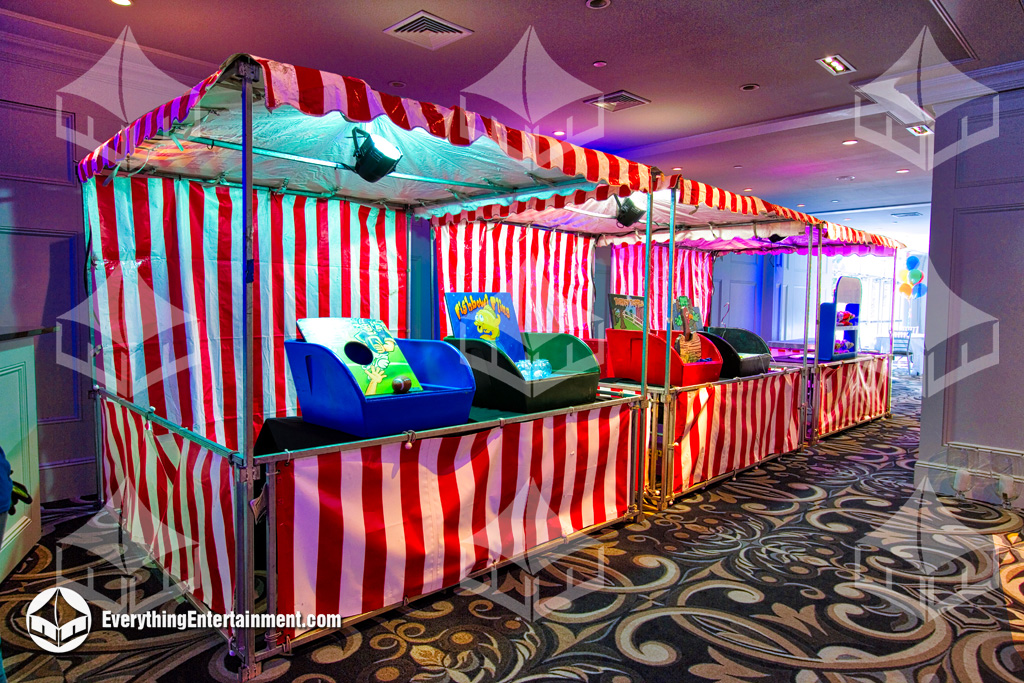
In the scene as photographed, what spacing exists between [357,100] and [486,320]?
2.16m

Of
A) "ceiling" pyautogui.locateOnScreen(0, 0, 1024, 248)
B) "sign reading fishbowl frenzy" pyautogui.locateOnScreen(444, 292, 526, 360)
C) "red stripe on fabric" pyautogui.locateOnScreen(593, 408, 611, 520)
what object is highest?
"ceiling" pyautogui.locateOnScreen(0, 0, 1024, 248)

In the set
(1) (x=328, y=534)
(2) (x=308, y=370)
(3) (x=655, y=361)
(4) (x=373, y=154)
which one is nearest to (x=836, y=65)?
(3) (x=655, y=361)

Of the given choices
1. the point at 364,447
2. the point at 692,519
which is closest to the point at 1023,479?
→ the point at 692,519

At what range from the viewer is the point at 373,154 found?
2775 mm

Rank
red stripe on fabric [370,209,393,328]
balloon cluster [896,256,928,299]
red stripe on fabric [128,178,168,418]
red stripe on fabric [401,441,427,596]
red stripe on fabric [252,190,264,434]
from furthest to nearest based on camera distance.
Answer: balloon cluster [896,256,928,299] < red stripe on fabric [370,209,393,328] < red stripe on fabric [252,190,264,434] < red stripe on fabric [128,178,168,418] < red stripe on fabric [401,441,427,596]

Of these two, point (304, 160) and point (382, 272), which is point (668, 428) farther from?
point (304, 160)

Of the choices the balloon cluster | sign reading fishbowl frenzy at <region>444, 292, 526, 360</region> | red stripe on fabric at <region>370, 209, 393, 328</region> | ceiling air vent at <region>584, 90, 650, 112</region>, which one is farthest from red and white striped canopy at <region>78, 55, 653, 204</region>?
the balloon cluster

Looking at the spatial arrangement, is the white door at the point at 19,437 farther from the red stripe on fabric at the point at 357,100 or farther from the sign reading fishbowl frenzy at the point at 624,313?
the sign reading fishbowl frenzy at the point at 624,313

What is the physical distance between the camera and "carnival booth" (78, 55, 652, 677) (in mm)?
2084

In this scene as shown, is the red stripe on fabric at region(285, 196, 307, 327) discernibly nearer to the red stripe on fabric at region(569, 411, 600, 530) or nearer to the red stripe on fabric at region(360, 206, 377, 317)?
the red stripe on fabric at region(360, 206, 377, 317)

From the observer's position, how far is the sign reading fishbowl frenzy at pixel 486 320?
12.9 feet

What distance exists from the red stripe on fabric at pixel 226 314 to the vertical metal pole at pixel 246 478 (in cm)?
204

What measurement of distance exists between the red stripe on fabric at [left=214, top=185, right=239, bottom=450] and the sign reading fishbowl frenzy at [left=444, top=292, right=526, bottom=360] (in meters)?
1.44

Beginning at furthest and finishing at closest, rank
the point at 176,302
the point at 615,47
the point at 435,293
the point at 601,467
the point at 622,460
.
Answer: the point at 435,293, the point at 615,47, the point at 176,302, the point at 622,460, the point at 601,467
